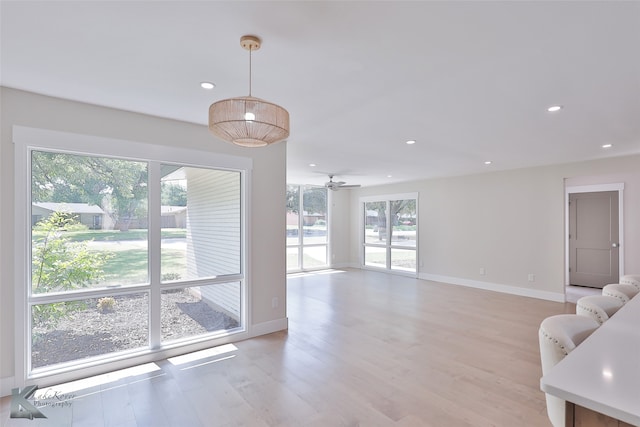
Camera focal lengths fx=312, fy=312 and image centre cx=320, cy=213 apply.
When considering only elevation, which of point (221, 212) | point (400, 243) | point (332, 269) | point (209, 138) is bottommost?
point (332, 269)

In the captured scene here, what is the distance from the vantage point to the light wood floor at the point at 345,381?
226 centimetres

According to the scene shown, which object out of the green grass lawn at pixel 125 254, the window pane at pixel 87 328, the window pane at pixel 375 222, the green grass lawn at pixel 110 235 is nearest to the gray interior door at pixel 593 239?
the window pane at pixel 375 222

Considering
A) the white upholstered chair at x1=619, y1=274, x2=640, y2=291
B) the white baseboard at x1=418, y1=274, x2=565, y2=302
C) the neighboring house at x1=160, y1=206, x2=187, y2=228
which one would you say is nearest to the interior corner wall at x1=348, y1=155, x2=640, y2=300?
the white baseboard at x1=418, y1=274, x2=565, y2=302

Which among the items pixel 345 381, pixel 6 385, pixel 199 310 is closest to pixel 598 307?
pixel 345 381

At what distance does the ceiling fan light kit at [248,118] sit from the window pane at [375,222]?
7189 millimetres

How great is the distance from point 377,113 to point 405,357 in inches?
99.1

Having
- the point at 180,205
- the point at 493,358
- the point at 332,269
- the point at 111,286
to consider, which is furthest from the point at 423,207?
the point at 111,286

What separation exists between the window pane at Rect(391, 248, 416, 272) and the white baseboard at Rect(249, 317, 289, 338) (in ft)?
15.9

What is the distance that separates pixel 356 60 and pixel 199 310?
3076 millimetres

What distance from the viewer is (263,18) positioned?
5.38 ft

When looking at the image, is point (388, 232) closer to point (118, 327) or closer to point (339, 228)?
point (339, 228)

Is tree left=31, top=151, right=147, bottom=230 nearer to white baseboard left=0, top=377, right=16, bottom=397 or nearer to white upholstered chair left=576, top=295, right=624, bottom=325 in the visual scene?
white baseboard left=0, top=377, right=16, bottom=397

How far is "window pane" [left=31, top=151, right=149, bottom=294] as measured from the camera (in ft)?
8.97

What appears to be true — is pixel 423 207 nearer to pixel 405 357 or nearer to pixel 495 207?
pixel 495 207
